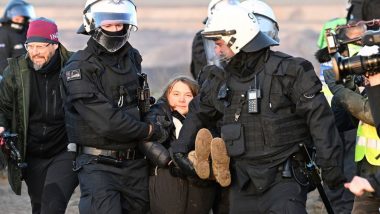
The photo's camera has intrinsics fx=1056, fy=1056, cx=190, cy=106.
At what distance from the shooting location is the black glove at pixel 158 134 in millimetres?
7574

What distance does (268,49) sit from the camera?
276 inches

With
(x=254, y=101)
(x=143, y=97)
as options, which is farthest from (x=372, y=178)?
(x=143, y=97)

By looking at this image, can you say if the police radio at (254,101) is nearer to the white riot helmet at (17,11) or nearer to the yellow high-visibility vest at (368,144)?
the yellow high-visibility vest at (368,144)

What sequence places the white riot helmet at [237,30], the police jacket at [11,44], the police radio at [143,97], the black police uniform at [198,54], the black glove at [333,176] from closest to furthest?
the black glove at [333,176], the white riot helmet at [237,30], the police radio at [143,97], the black police uniform at [198,54], the police jacket at [11,44]

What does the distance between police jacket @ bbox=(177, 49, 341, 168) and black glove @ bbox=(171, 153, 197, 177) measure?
1.46 feet

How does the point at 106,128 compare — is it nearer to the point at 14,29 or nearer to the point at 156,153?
the point at 156,153

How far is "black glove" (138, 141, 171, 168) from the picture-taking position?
7.58 meters

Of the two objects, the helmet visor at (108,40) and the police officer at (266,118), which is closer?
the police officer at (266,118)

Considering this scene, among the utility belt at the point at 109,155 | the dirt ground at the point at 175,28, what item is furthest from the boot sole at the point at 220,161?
the dirt ground at the point at 175,28

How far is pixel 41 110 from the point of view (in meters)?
8.41

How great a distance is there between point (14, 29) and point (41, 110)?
5617 mm

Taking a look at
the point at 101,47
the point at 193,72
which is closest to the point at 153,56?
the point at 193,72

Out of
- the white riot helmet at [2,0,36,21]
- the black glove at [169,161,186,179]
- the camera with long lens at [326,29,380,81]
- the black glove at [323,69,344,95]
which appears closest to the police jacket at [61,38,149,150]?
the black glove at [169,161,186,179]

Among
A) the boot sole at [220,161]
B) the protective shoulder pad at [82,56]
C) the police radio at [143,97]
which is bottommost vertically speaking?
the boot sole at [220,161]
